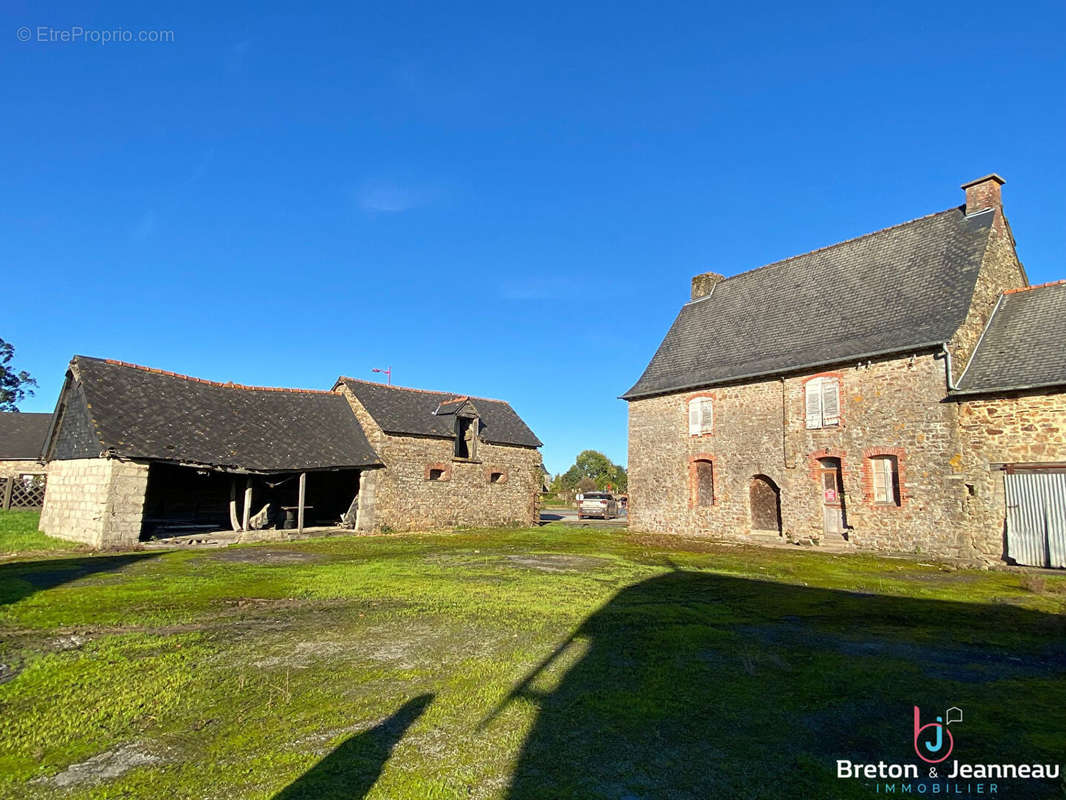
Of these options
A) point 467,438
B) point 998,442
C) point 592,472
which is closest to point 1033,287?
point 998,442

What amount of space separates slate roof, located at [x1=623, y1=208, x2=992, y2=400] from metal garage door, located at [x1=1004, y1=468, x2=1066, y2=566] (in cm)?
368

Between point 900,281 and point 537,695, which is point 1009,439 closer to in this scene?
point 900,281

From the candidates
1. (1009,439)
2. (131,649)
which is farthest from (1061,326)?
(131,649)

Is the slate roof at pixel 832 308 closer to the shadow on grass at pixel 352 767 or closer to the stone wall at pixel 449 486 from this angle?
the stone wall at pixel 449 486

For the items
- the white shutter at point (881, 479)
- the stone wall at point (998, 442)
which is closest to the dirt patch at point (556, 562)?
the white shutter at point (881, 479)

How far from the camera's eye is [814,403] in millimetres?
16969

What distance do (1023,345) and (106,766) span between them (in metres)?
18.3

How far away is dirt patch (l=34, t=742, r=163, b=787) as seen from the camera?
314 centimetres

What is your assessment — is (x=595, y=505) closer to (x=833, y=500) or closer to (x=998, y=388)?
(x=833, y=500)

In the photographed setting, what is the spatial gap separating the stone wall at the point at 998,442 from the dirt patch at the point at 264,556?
15462 millimetres

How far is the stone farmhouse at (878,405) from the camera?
1325cm

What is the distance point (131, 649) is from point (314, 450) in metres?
14.7

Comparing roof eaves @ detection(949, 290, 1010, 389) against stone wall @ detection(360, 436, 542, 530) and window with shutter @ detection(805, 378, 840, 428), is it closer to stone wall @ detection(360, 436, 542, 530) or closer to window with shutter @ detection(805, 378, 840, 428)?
window with shutter @ detection(805, 378, 840, 428)

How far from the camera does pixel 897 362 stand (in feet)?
49.9
